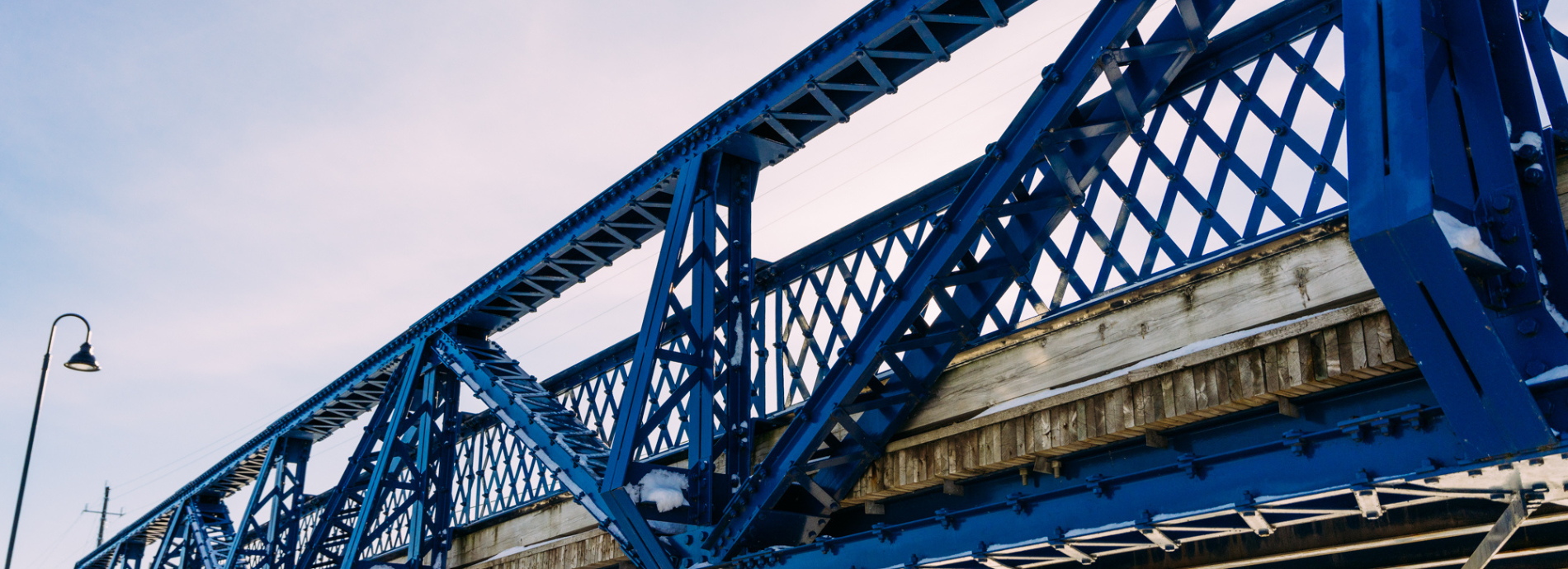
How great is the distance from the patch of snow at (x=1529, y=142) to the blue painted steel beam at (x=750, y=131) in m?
4.33

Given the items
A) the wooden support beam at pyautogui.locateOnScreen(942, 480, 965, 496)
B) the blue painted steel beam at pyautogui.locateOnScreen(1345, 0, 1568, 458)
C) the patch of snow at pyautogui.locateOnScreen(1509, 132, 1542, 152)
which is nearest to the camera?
the blue painted steel beam at pyautogui.locateOnScreen(1345, 0, 1568, 458)

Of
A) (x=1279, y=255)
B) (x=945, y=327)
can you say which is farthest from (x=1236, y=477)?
(x=945, y=327)

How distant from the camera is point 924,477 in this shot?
9750 millimetres

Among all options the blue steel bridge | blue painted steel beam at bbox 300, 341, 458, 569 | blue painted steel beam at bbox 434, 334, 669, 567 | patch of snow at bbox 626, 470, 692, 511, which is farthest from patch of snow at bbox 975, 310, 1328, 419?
blue painted steel beam at bbox 300, 341, 458, 569

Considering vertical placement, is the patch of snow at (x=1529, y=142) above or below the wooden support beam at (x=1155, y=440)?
above

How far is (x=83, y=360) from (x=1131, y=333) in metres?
18.9

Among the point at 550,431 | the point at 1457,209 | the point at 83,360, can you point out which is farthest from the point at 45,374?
the point at 1457,209

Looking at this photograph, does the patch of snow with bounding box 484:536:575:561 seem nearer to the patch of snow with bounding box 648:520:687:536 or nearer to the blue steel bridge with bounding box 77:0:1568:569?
the blue steel bridge with bounding box 77:0:1568:569

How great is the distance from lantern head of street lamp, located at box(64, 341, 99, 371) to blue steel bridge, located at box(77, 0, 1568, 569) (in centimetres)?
1026

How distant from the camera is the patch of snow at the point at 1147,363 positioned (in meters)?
7.80

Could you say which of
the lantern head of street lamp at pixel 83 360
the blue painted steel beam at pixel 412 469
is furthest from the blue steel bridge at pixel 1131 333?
the lantern head of street lamp at pixel 83 360

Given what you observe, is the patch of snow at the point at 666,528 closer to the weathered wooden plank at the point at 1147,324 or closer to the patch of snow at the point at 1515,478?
the weathered wooden plank at the point at 1147,324

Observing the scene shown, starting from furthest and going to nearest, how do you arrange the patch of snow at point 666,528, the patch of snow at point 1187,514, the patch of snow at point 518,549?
1. the patch of snow at point 518,549
2. the patch of snow at point 666,528
3. the patch of snow at point 1187,514

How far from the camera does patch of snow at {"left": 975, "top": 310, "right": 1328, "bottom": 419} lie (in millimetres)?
7797
